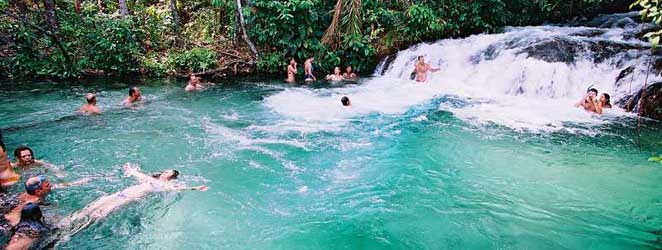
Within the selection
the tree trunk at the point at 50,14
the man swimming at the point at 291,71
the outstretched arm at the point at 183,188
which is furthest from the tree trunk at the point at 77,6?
the outstretched arm at the point at 183,188

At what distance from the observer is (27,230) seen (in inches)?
163

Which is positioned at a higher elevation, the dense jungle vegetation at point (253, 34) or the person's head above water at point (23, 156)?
the dense jungle vegetation at point (253, 34)

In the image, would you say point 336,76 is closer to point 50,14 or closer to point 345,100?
point 345,100

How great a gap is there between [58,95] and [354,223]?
955 centimetres

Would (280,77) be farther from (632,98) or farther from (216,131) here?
(632,98)

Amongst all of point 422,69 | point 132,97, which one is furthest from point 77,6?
point 422,69

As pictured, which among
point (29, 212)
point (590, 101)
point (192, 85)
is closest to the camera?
point (29, 212)

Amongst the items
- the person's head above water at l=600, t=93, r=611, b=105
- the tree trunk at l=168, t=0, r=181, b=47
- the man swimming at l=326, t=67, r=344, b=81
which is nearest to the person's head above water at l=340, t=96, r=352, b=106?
the man swimming at l=326, t=67, r=344, b=81

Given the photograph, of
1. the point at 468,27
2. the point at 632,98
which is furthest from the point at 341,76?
the point at 632,98

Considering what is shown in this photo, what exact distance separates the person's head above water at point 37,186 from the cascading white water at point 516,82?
472 cm

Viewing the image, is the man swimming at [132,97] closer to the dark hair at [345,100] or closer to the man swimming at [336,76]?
the dark hair at [345,100]

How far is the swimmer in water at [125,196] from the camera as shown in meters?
4.75

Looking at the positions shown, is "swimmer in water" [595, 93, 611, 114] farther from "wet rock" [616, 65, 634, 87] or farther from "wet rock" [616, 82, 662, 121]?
"wet rock" [616, 65, 634, 87]

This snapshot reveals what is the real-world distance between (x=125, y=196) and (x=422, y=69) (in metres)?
8.69
